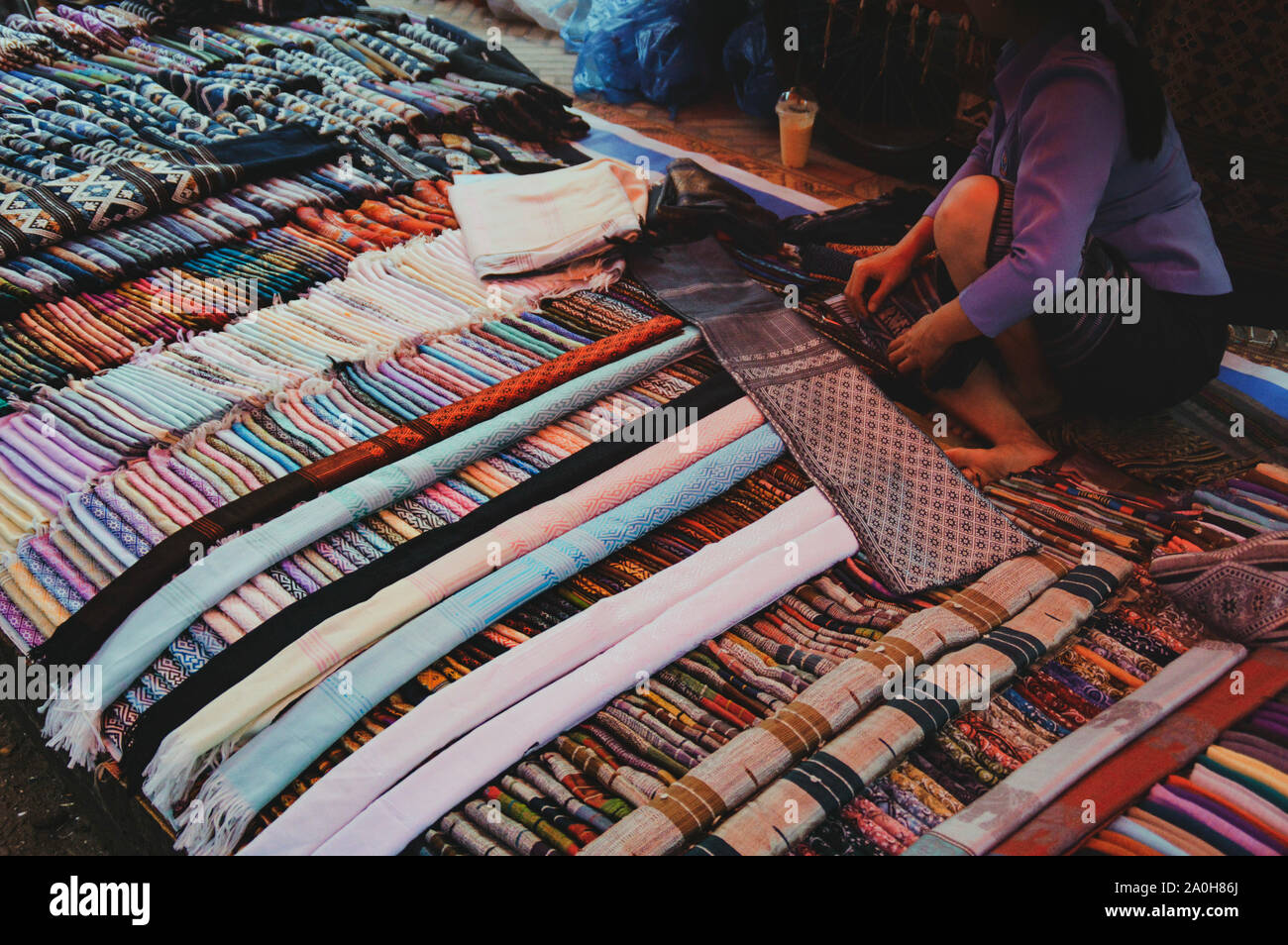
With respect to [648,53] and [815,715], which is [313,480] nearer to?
[815,715]

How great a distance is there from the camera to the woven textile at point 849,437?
6.71 feet

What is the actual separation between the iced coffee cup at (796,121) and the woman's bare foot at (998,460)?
2.08 meters

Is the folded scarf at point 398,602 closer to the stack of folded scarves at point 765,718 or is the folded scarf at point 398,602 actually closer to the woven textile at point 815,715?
the stack of folded scarves at point 765,718

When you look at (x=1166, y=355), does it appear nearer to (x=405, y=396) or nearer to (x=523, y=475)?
(x=523, y=475)

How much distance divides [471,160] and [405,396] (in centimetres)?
157

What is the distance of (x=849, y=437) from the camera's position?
2311 millimetres

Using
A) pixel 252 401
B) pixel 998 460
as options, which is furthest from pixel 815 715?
pixel 252 401

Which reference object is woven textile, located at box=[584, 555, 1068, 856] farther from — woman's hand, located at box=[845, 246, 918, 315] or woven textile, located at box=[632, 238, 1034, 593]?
woman's hand, located at box=[845, 246, 918, 315]

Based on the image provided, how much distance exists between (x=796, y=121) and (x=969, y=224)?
186 cm

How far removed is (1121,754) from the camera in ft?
5.14

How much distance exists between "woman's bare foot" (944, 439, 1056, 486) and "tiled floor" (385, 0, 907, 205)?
172 centimetres

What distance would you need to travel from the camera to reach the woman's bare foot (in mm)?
2293

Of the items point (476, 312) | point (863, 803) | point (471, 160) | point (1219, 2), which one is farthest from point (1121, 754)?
point (471, 160)

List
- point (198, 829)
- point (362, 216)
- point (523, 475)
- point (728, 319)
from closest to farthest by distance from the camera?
point (198, 829), point (523, 475), point (728, 319), point (362, 216)
